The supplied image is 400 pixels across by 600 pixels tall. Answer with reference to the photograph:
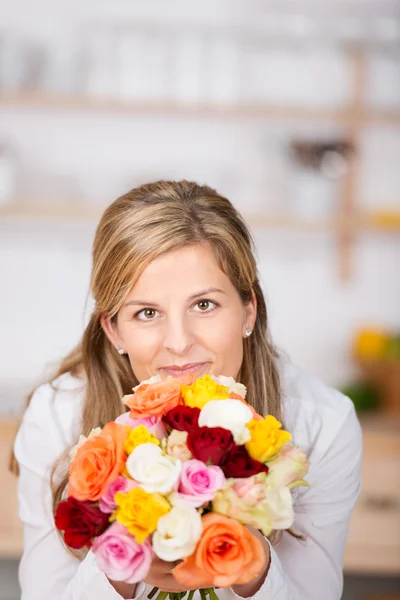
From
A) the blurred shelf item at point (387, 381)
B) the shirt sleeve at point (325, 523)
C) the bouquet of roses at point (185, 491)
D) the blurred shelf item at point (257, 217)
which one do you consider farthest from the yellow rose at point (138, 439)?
the blurred shelf item at point (387, 381)

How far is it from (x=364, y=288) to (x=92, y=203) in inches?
53.2

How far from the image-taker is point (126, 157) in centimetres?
383

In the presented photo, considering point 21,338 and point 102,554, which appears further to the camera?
point 21,338

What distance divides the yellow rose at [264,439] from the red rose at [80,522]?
227 mm

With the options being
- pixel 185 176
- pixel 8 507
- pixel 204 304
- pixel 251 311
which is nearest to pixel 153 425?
pixel 204 304

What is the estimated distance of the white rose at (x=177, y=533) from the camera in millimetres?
1064

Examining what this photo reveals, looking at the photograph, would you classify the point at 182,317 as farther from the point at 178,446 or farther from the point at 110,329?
the point at 178,446

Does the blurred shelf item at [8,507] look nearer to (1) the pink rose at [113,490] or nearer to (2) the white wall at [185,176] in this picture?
(2) the white wall at [185,176]

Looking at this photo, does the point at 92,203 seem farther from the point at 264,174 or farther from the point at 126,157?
the point at 264,174

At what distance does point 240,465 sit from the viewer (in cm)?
113

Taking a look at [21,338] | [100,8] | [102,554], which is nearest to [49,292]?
[21,338]

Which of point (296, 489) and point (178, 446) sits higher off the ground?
point (178, 446)

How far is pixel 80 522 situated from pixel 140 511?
11cm

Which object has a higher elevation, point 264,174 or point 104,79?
point 104,79
